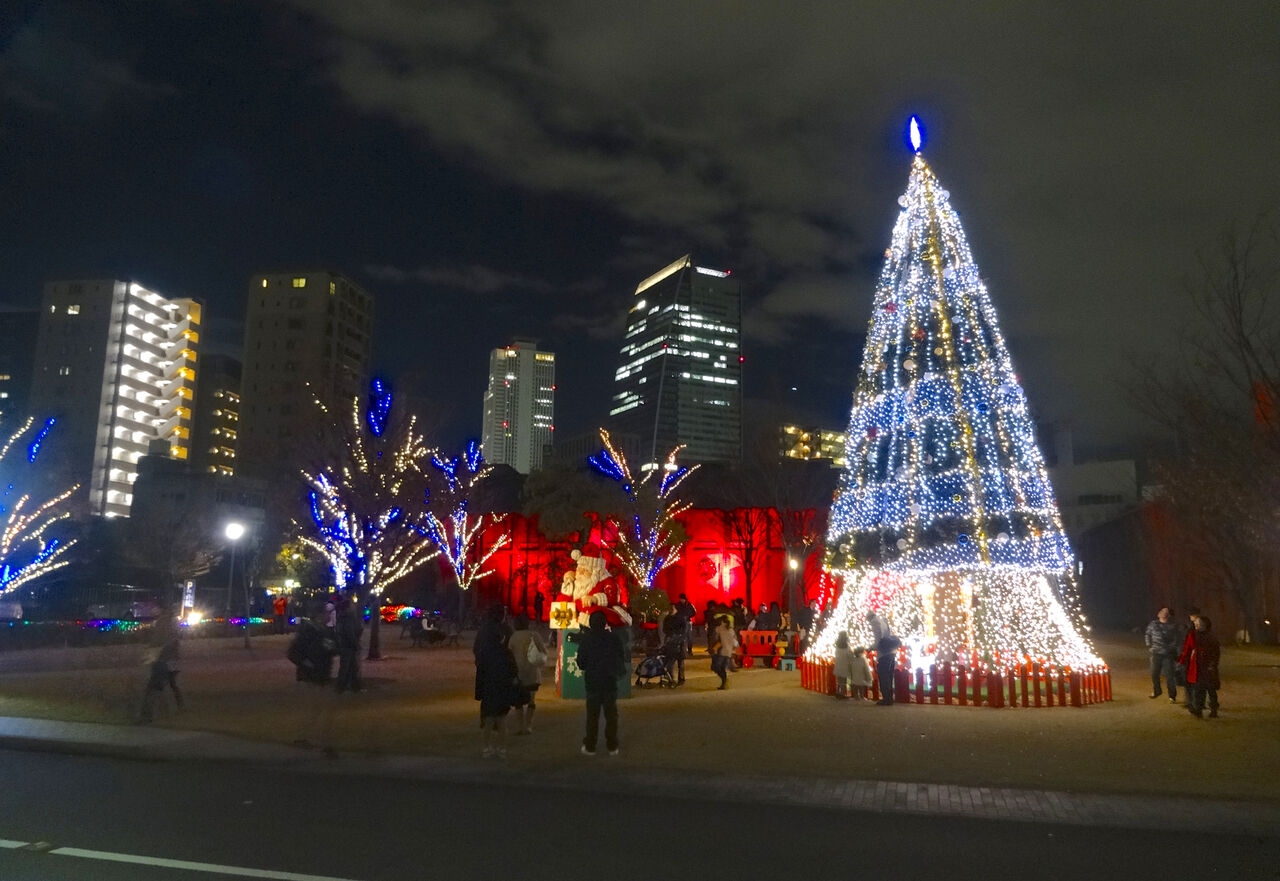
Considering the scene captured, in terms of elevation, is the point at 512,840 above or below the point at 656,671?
below

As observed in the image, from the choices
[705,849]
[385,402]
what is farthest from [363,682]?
[705,849]

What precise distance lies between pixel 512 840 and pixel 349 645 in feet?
34.6

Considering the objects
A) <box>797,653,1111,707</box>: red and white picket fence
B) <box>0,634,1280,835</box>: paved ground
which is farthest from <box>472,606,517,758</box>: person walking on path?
<box>797,653,1111,707</box>: red and white picket fence

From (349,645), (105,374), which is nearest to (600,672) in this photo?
(349,645)

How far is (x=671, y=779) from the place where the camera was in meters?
9.09

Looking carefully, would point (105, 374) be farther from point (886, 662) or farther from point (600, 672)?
point (600, 672)

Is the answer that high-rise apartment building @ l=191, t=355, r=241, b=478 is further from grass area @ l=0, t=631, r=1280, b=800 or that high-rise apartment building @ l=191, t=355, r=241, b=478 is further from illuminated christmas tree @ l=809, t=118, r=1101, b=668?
illuminated christmas tree @ l=809, t=118, r=1101, b=668

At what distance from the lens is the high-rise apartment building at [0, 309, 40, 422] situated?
104 metres

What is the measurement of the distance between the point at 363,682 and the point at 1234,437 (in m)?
16.3

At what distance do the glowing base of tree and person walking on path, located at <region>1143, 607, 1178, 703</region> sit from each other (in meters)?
0.88

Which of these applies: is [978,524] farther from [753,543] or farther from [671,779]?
[753,543]

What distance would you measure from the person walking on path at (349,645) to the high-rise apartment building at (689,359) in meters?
88.3

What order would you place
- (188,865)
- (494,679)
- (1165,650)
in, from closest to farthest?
(188,865), (494,679), (1165,650)

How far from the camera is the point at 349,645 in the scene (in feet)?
53.8
